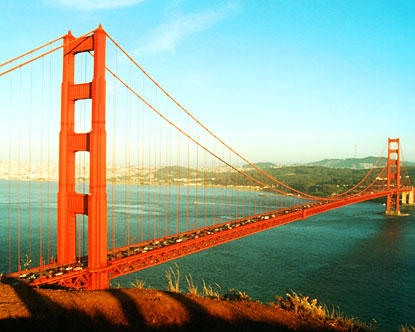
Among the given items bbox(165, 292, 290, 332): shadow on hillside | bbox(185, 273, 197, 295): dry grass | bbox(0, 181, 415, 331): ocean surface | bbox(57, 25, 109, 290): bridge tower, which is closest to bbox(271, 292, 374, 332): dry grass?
bbox(165, 292, 290, 332): shadow on hillside

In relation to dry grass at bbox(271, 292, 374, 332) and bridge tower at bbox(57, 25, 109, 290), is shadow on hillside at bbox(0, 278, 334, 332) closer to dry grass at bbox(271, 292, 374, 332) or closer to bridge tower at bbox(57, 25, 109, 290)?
dry grass at bbox(271, 292, 374, 332)

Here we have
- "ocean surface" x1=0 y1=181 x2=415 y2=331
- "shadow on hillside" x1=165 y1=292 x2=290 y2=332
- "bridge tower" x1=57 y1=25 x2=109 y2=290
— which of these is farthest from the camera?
"ocean surface" x1=0 y1=181 x2=415 y2=331

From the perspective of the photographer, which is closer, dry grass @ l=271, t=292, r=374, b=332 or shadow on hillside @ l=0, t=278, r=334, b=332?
shadow on hillside @ l=0, t=278, r=334, b=332

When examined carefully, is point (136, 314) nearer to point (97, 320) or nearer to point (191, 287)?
point (97, 320)

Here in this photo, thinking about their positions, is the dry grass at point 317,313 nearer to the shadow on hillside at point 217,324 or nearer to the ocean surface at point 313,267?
the shadow on hillside at point 217,324

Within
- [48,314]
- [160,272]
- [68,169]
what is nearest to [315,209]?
[160,272]

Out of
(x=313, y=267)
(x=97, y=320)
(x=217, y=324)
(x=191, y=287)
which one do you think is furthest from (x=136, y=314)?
(x=313, y=267)
